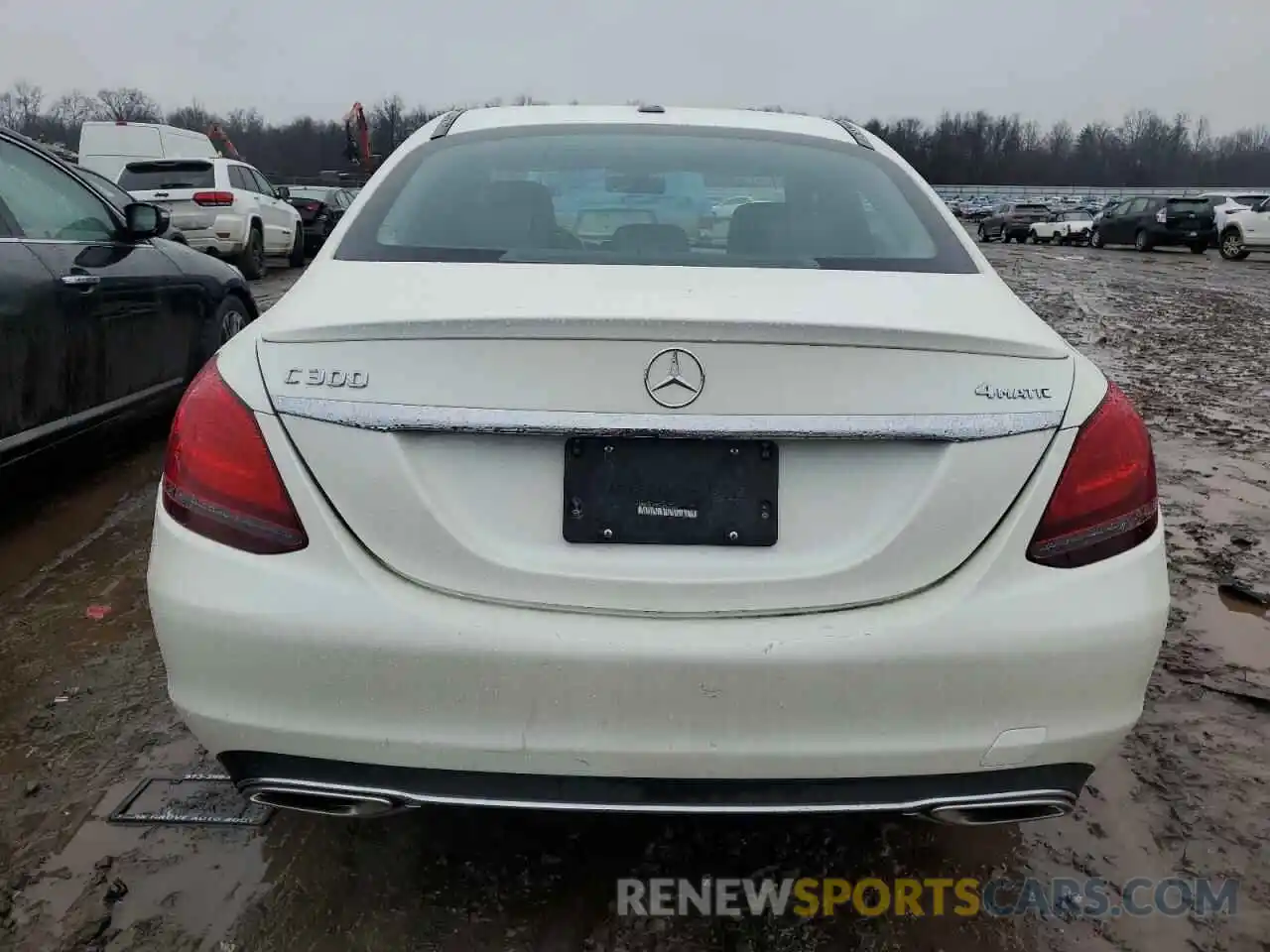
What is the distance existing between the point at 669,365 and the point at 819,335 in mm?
248

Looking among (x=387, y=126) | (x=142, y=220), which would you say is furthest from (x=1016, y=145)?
(x=142, y=220)

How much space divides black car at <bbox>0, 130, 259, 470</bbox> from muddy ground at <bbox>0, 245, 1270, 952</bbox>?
91cm

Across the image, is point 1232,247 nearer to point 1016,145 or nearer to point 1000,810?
point 1000,810

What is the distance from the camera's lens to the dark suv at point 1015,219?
40438 millimetres

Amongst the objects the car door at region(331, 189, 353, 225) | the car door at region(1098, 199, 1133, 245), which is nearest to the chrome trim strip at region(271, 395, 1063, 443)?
the car door at region(331, 189, 353, 225)

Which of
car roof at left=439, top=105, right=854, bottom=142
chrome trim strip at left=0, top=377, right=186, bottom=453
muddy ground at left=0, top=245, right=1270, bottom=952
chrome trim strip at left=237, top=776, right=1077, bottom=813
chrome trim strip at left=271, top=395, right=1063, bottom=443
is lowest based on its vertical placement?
muddy ground at left=0, top=245, right=1270, bottom=952

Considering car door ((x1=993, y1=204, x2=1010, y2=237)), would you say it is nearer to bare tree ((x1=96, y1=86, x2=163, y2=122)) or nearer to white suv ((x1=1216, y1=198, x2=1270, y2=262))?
white suv ((x1=1216, y1=198, x2=1270, y2=262))

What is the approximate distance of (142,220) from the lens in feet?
15.3

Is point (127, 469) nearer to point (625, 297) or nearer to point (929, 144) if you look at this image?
point (625, 297)

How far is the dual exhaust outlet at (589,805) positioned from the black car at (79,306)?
8.74ft

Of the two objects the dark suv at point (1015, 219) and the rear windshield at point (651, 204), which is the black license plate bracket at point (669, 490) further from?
the dark suv at point (1015, 219)

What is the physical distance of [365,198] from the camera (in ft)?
7.98

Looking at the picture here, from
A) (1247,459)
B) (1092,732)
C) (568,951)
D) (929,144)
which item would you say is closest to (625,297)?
(1092,732)

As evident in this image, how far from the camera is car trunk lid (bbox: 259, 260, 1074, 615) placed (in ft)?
5.36
